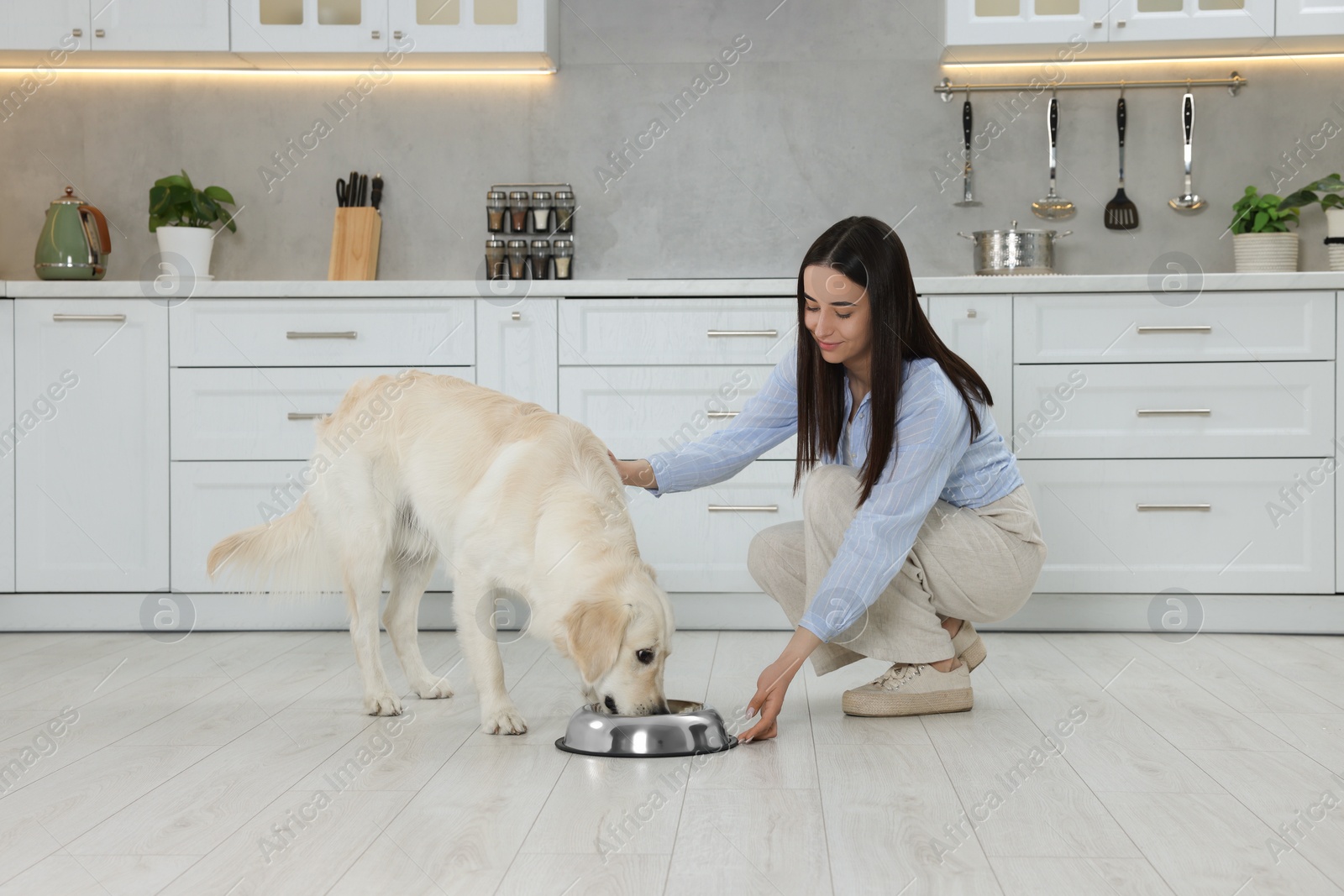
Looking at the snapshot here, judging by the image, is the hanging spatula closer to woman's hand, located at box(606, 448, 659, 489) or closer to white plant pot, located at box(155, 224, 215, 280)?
woman's hand, located at box(606, 448, 659, 489)

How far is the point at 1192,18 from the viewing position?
3605 mm

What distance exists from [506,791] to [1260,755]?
1.29 m

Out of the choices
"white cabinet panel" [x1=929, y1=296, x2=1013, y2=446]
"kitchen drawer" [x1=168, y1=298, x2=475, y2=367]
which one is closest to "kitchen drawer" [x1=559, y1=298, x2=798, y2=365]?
"kitchen drawer" [x1=168, y1=298, x2=475, y2=367]

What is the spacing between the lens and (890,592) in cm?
225

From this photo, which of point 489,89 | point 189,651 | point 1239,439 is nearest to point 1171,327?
point 1239,439

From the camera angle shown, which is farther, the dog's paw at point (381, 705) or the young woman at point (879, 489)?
the dog's paw at point (381, 705)

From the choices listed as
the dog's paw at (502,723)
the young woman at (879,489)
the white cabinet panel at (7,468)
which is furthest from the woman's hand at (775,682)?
the white cabinet panel at (7,468)

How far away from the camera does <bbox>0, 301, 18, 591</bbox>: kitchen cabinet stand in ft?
10.9

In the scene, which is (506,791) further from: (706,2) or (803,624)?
(706,2)

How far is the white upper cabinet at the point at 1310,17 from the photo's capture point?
11.8 feet

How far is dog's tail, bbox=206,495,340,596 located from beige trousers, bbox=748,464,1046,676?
1064mm

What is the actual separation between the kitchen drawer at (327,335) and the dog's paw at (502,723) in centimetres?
143

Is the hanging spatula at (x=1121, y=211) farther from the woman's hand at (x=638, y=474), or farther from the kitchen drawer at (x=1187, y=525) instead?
the woman's hand at (x=638, y=474)

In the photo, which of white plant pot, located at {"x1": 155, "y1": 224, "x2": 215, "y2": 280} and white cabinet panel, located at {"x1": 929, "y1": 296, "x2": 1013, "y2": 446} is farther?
white plant pot, located at {"x1": 155, "y1": 224, "x2": 215, "y2": 280}
